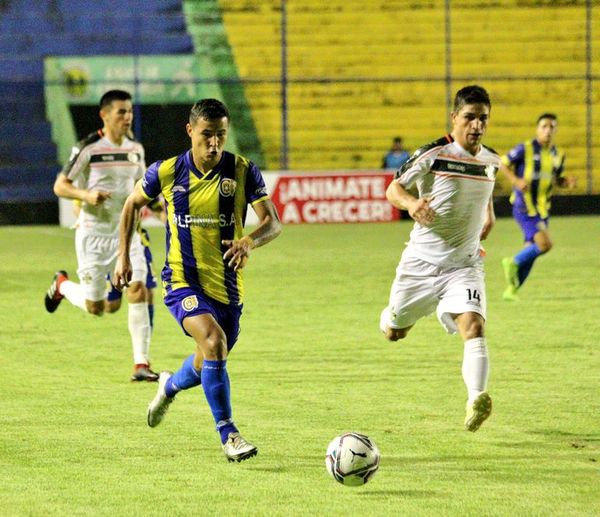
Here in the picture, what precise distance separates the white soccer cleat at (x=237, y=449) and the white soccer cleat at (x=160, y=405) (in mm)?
867

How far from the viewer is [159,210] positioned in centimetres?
965

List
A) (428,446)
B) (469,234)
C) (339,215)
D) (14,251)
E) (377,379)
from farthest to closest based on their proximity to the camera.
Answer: (339,215) → (14,251) → (377,379) → (469,234) → (428,446)

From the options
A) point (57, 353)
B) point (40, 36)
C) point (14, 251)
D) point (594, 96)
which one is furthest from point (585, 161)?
point (57, 353)

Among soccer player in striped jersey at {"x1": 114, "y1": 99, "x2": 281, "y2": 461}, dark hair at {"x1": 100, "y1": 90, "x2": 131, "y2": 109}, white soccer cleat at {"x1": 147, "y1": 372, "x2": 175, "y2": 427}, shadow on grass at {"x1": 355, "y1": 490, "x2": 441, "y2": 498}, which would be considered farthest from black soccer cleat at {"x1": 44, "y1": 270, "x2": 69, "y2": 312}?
shadow on grass at {"x1": 355, "y1": 490, "x2": 441, "y2": 498}

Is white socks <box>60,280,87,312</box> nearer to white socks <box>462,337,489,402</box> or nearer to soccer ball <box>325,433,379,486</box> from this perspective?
white socks <box>462,337,489,402</box>

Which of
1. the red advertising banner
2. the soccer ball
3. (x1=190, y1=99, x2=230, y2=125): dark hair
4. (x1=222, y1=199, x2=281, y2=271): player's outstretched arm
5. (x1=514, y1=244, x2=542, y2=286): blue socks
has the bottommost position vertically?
the red advertising banner

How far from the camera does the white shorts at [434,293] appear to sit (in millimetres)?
7367

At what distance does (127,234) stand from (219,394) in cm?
110

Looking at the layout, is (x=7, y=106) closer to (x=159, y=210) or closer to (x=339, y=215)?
(x=339, y=215)

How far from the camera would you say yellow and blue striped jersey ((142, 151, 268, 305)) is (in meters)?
6.85

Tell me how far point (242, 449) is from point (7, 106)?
2226cm

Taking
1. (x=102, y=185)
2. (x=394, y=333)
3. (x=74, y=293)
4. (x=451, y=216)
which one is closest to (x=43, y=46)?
(x=74, y=293)

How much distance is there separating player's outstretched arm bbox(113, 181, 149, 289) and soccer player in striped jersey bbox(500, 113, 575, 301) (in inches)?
285

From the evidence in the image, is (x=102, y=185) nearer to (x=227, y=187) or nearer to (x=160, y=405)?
(x=160, y=405)
